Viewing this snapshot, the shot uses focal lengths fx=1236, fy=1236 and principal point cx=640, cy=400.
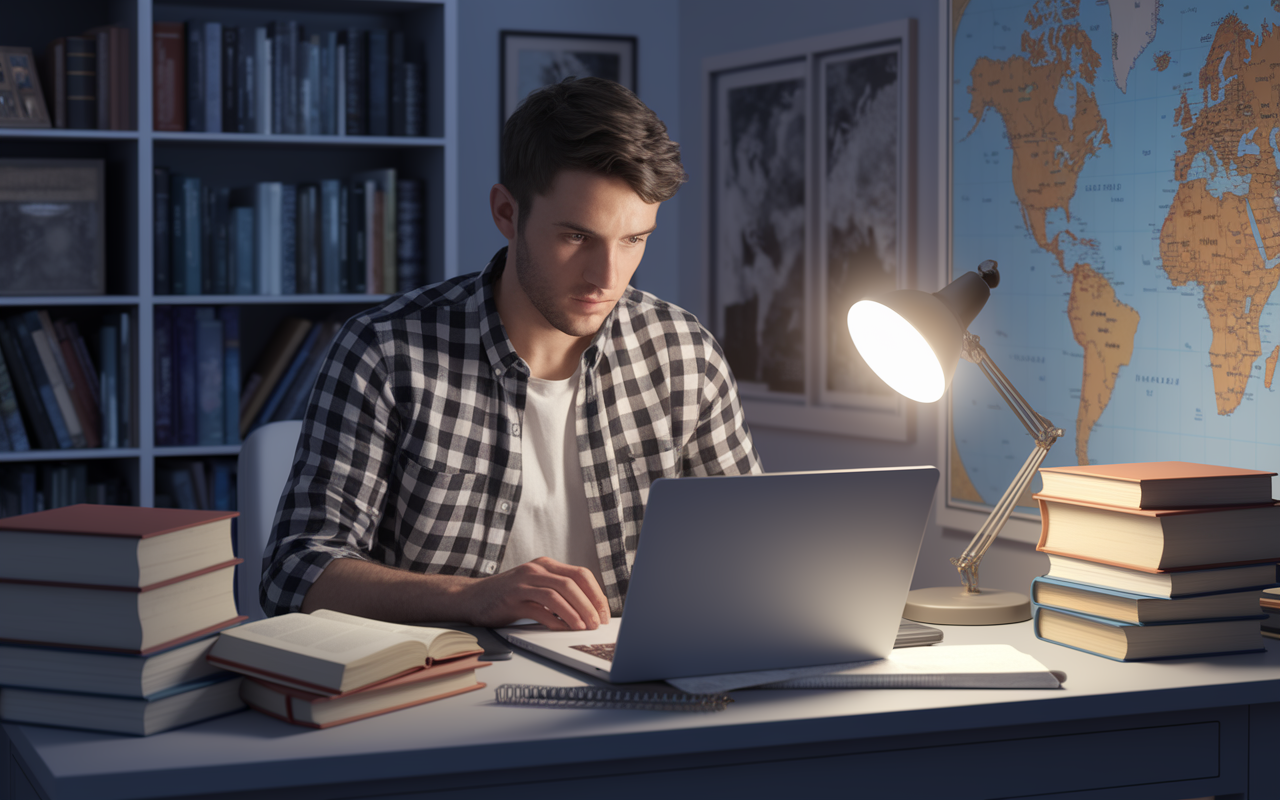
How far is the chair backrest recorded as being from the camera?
74.0 inches

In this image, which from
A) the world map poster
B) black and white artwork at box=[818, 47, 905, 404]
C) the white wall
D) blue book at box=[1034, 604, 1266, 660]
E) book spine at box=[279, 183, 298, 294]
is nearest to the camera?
blue book at box=[1034, 604, 1266, 660]

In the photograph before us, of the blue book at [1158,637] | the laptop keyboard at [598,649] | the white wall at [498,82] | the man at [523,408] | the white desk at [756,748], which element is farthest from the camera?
the white wall at [498,82]

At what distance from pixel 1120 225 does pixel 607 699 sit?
1235 mm

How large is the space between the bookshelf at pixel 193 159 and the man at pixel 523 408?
1.16m

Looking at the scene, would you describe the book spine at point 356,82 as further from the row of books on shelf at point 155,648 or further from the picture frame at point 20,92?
the row of books on shelf at point 155,648

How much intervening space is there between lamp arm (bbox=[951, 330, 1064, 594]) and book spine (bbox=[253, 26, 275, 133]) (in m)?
1.84

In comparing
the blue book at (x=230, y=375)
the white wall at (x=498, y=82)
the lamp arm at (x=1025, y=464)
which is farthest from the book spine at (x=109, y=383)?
the lamp arm at (x=1025, y=464)

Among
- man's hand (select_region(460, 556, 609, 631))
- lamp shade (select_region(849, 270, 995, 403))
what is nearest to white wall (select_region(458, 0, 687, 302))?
lamp shade (select_region(849, 270, 995, 403))

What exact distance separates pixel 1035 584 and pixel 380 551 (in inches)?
35.5

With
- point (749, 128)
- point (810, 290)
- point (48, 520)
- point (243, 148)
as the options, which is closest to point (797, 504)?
point (48, 520)

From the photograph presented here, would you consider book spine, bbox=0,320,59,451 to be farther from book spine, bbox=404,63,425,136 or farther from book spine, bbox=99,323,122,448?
book spine, bbox=404,63,425,136

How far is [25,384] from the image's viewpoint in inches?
107

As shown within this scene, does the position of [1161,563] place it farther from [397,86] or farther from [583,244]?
[397,86]

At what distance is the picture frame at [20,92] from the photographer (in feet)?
8.76
